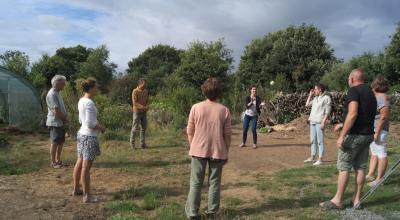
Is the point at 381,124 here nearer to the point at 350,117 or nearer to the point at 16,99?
the point at 350,117

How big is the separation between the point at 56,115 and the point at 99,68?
31.7 m

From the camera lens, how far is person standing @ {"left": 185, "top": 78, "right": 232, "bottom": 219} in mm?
5188

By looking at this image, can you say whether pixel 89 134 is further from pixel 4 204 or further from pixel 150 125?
pixel 150 125

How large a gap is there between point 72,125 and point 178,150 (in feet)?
12.8

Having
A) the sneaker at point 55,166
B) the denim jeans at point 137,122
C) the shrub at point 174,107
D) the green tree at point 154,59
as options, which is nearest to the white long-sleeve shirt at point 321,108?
the denim jeans at point 137,122

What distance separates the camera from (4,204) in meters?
5.98

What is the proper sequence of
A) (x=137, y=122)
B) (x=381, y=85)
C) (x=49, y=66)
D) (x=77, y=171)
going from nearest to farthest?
(x=77, y=171)
(x=381, y=85)
(x=137, y=122)
(x=49, y=66)

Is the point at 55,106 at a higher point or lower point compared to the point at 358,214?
higher

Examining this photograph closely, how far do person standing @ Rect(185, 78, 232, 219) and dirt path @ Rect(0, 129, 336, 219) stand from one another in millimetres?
1252

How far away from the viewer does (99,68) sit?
38.9 metres

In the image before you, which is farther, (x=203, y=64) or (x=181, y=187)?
(x=203, y=64)

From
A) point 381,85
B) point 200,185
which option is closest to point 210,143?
point 200,185

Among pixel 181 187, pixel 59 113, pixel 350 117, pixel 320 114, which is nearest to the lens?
pixel 350 117

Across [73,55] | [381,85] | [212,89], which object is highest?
[73,55]
